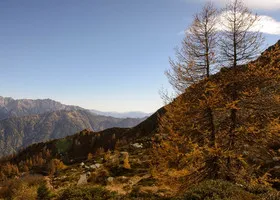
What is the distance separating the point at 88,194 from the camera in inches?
521

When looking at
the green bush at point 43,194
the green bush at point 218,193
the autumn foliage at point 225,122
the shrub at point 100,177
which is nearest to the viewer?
the green bush at point 218,193

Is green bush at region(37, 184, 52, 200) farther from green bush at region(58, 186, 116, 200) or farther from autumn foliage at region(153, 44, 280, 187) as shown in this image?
autumn foliage at region(153, 44, 280, 187)

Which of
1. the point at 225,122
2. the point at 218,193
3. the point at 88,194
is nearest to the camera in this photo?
the point at 218,193

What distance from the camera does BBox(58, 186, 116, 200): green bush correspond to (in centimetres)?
1287

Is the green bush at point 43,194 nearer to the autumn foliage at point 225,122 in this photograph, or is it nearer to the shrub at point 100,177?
the shrub at point 100,177

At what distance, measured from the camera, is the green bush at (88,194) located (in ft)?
42.2

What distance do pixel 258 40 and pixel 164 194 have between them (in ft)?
36.8

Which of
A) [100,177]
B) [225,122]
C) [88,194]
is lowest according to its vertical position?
[100,177]

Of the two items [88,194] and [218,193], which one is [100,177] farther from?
[218,193]

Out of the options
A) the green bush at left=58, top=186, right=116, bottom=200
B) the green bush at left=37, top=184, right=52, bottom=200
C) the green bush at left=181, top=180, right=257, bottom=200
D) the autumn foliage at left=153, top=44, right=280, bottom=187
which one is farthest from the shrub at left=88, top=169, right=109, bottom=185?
the green bush at left=181, top=180, right=257, bottom=200

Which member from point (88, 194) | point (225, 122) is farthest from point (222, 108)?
point (88, 194)

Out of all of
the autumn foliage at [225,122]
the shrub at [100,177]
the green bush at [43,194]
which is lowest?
the shrub at [100,177]

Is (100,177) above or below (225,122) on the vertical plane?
below

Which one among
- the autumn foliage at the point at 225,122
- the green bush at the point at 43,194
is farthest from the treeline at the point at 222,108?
the green bush at the point at 43,194
